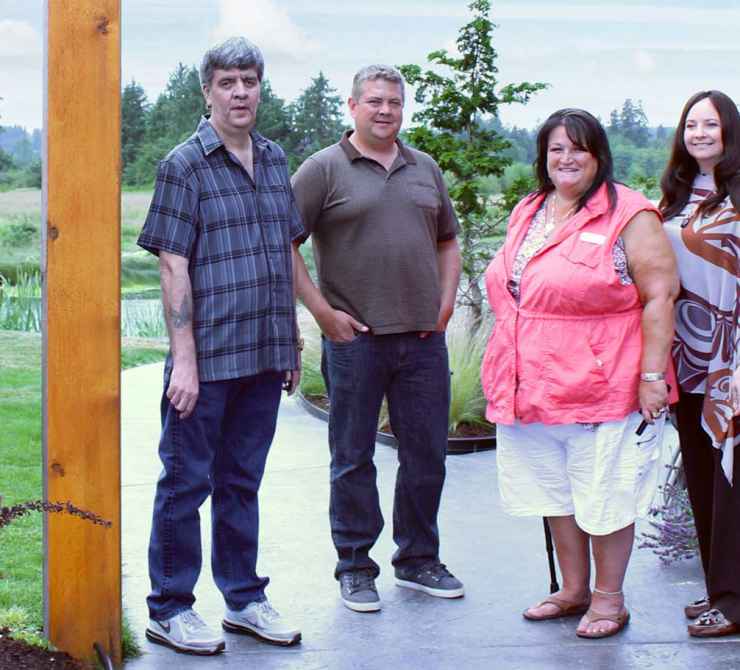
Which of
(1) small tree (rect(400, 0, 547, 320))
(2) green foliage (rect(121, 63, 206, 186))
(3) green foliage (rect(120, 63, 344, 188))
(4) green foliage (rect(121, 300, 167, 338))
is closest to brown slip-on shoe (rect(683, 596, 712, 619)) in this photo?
(1) small tree (rect(400, 0, 547, 320))

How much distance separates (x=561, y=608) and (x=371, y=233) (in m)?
1.48

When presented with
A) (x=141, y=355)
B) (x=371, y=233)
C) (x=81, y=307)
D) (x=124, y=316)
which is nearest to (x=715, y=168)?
(x=371, y=233)

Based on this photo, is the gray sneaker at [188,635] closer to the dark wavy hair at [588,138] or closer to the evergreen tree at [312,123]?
the dark wavy hair at [588,138]

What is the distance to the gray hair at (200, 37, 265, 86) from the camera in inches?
156

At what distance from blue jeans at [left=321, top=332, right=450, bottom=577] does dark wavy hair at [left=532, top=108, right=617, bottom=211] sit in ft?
2.84

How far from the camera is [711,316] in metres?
4.26

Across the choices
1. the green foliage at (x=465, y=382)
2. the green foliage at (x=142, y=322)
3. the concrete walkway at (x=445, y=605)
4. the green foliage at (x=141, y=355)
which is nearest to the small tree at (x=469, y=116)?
the green foliage at (x=465, y=382)

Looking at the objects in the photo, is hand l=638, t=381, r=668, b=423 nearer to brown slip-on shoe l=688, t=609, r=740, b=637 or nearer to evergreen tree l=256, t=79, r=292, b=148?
brown slip-on shoe l=688, t=609, r=740, b=637

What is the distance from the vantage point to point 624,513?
14.0 ft

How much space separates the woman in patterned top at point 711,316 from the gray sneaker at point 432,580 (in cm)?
89

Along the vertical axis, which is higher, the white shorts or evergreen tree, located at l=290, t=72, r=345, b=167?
evergreen tree, located at l=290, t=72, r=345, b=167

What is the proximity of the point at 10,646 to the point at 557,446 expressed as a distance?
1.88 meters

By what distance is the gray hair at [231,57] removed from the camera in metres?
3.97

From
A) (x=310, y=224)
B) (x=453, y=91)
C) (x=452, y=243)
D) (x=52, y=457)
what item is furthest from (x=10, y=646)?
(x=453, y=91)
